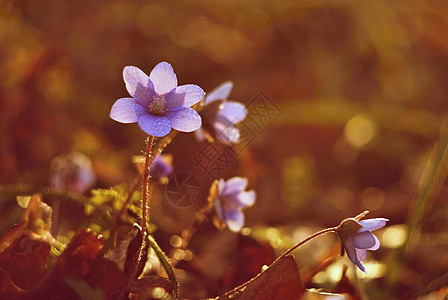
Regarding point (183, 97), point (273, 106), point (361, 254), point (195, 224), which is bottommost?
point (273, 106)

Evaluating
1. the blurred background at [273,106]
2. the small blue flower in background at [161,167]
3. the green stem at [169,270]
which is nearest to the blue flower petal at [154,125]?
the green stem at [169,270]

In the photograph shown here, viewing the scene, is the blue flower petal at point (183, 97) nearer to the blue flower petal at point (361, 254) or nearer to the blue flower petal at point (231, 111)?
the blue flower petal at point (231, 111)

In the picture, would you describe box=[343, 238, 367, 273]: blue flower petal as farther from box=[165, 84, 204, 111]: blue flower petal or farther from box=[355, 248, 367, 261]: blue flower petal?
box=[165, 84, 204, 111]: blue flower petal

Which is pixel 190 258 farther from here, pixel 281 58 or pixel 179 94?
pixel 281 58

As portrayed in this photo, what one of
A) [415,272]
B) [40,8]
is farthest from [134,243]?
[40,8]

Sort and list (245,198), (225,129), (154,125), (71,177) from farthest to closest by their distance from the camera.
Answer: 1. (71,177)
2. (245,198)
3. (225,129)
4. (154,125)

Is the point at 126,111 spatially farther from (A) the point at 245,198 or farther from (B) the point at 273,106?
(B) the point at 273,106

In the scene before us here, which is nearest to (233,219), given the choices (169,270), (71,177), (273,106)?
(169,270)

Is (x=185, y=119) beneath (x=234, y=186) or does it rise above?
above
